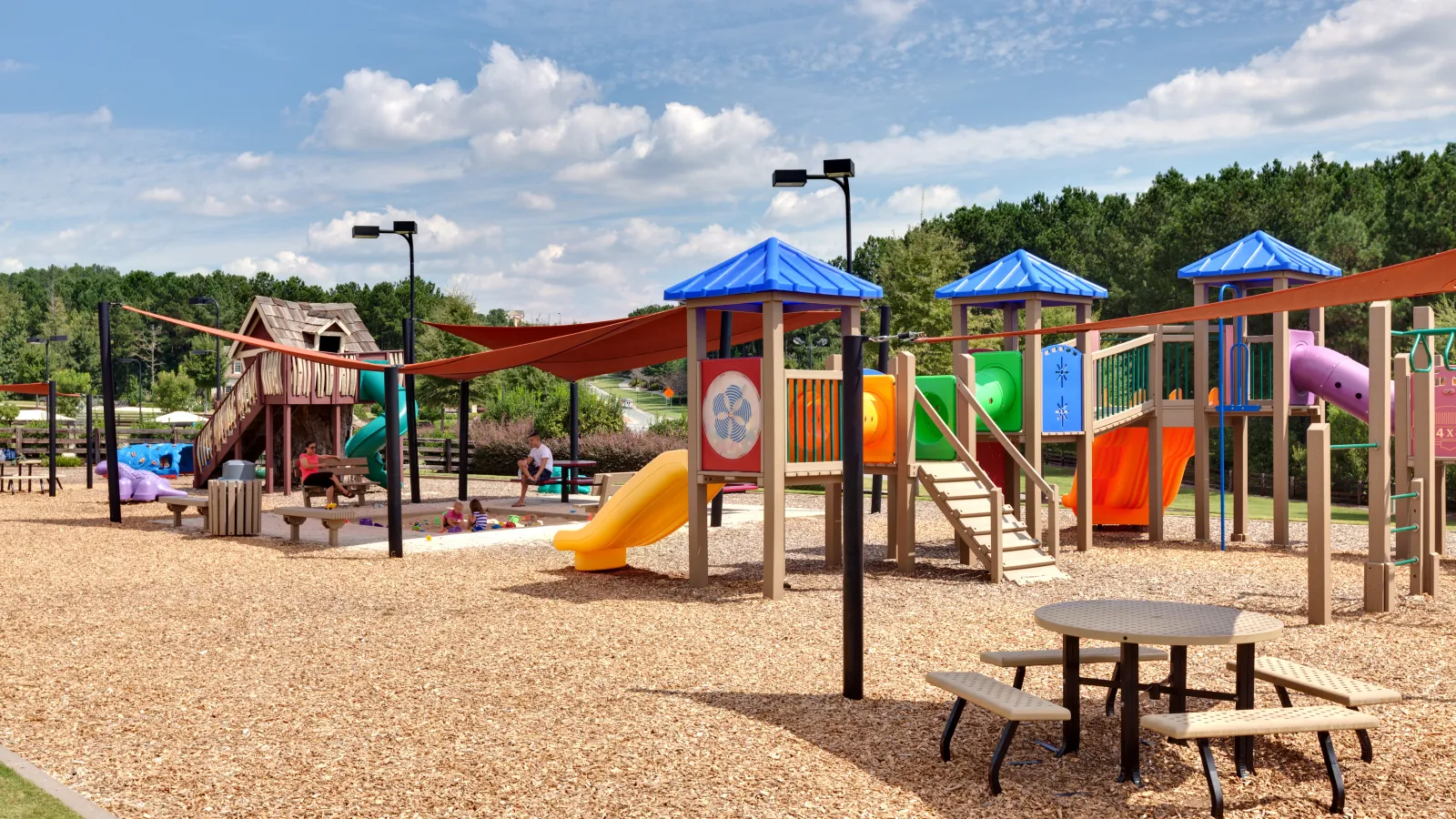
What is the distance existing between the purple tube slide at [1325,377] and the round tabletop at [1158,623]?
9892mm

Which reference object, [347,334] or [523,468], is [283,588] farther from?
[347,334]

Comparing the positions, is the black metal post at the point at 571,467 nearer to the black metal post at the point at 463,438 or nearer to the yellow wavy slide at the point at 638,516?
the black metal post at the point at 463,438

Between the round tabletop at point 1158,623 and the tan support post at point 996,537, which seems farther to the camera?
the tan support post at point 996,537

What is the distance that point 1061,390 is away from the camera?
14.2 m

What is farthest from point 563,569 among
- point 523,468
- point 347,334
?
point 347,334

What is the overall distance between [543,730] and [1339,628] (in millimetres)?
6068

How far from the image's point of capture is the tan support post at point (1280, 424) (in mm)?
14695

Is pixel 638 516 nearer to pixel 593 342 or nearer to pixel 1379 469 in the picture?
pixel 593 342

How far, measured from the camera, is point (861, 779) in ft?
17.0

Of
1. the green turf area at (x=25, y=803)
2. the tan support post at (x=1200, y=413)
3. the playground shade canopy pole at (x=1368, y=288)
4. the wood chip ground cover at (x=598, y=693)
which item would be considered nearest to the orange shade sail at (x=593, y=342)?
the wood chip ground cover at (x=598, y=693)

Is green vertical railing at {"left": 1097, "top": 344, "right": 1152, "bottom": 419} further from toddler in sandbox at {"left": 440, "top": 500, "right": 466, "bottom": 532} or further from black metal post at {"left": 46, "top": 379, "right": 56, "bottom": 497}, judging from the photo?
black metal post at {"left": 46, "top": 379, "right": 56, "bottom": 497}

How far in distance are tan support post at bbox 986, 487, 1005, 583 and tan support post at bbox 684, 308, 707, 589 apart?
2.70 metres

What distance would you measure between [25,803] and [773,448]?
6583mm

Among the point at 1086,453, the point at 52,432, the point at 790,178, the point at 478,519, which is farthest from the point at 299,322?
the point at 1086,453
